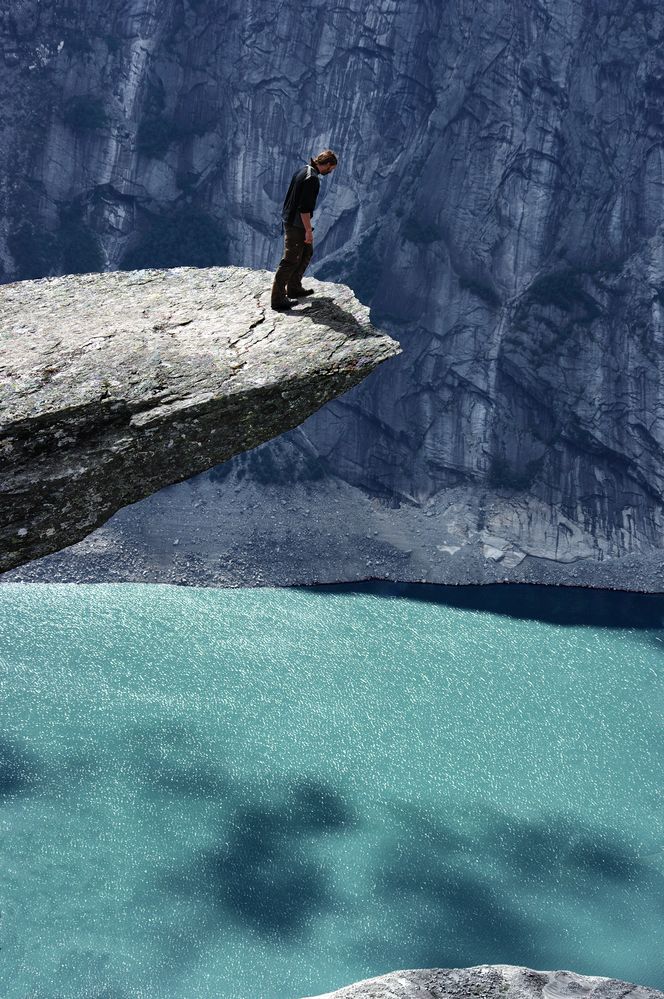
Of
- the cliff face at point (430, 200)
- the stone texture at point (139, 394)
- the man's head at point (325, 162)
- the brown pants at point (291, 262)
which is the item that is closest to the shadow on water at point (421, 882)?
the stone texture at point (139, 394)

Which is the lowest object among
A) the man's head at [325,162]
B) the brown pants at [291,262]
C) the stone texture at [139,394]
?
the stone texture at [139,394]

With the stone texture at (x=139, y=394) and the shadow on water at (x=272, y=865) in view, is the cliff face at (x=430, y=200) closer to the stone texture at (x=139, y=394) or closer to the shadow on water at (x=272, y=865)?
the shadow on water at (x=272, y=865)

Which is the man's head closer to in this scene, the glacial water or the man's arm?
the man's arm

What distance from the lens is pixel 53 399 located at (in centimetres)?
1441

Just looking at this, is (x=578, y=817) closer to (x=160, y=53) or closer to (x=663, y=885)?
(x=663, y=885)

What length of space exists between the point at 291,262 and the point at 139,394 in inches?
162

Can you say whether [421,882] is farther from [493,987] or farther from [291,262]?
[291,262]

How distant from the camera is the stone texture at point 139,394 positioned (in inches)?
567

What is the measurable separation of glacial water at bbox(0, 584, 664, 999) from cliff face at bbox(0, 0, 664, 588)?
1939 cm

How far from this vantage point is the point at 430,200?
70875 mm

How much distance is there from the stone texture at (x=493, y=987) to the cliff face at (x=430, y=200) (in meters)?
53.5

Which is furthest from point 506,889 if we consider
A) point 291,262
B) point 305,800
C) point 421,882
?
point 291,262

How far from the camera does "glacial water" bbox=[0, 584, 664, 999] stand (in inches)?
1051

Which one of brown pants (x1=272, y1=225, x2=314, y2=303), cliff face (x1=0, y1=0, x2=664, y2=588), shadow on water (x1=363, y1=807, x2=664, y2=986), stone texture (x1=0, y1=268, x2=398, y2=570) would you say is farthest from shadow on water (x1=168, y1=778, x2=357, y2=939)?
cliff face (x1=0, y1=0, x2=664, y2=588)
